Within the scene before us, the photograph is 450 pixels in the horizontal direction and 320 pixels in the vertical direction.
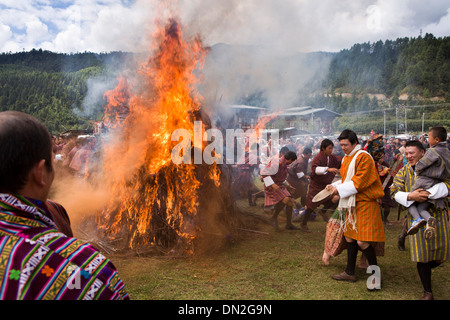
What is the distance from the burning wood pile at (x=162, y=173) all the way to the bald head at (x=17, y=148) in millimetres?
4873

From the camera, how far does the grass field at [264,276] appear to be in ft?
14.4

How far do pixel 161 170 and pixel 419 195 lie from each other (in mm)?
4459

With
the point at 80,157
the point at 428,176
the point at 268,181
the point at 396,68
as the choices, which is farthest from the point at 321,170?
the point at 396,68

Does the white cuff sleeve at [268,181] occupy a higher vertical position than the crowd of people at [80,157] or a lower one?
lower

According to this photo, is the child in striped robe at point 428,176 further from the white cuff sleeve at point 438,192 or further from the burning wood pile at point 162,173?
the burning wood pile at point 162,173

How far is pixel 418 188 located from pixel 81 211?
7.02 m

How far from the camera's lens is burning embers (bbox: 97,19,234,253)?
6.09 m

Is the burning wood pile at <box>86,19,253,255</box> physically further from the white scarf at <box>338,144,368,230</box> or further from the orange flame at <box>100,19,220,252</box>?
the white scarf at <box>338,144,368,230</box>

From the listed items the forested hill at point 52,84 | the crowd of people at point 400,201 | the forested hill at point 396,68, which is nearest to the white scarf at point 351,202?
the crowd of people at point 400,201

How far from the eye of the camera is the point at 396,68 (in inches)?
3223

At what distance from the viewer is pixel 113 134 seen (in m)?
7.12

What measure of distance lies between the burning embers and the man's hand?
3610 mm
